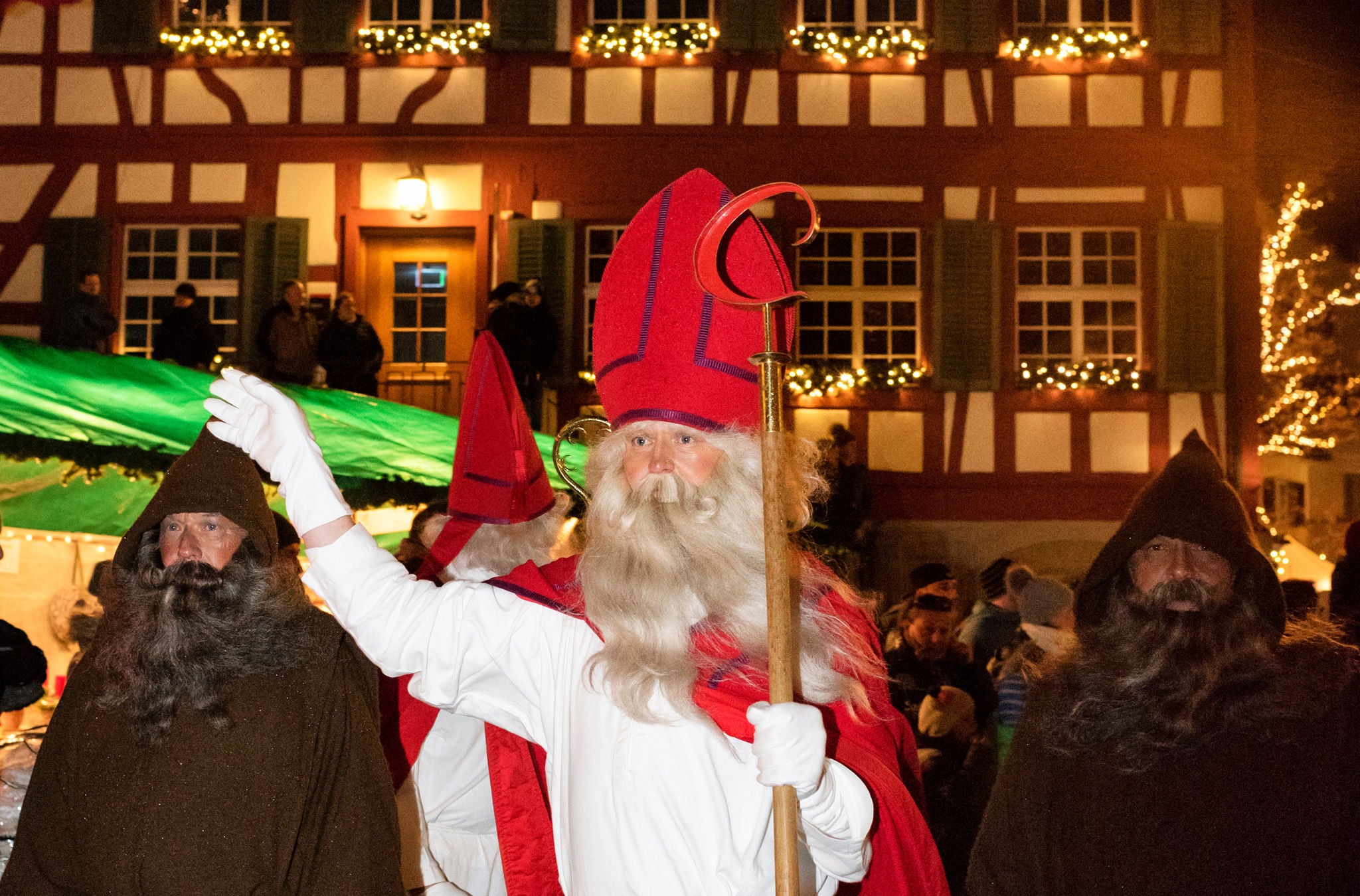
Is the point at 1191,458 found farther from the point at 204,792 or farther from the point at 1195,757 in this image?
the point at 204,792

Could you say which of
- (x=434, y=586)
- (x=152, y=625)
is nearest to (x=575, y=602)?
(x=434, y=586)

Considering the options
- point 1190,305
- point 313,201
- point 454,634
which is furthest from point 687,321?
point 1190,305

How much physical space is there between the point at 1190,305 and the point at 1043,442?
1.93m

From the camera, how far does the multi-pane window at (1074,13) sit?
1259 cm

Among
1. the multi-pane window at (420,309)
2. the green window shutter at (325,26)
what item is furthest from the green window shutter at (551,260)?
the green window shutter at (325,26)

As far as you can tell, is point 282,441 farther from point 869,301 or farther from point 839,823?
point 869,301

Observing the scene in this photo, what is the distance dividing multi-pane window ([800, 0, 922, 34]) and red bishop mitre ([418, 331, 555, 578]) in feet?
30.7

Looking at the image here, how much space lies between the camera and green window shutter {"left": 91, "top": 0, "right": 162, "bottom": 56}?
12.5 metres

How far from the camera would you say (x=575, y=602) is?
102 inches

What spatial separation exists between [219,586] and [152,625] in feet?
0.58

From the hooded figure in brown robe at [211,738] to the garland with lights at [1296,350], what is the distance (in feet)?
57.4

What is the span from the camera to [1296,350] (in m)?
18.9

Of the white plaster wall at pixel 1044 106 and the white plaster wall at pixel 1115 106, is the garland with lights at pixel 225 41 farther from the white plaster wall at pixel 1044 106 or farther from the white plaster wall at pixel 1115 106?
the white plaster wall at pixel 1115 106

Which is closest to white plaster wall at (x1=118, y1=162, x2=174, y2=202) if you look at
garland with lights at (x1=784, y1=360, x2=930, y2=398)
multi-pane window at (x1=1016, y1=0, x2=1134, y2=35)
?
garland with lights at (x1=784, y1=360, x2=930, y2=398)
